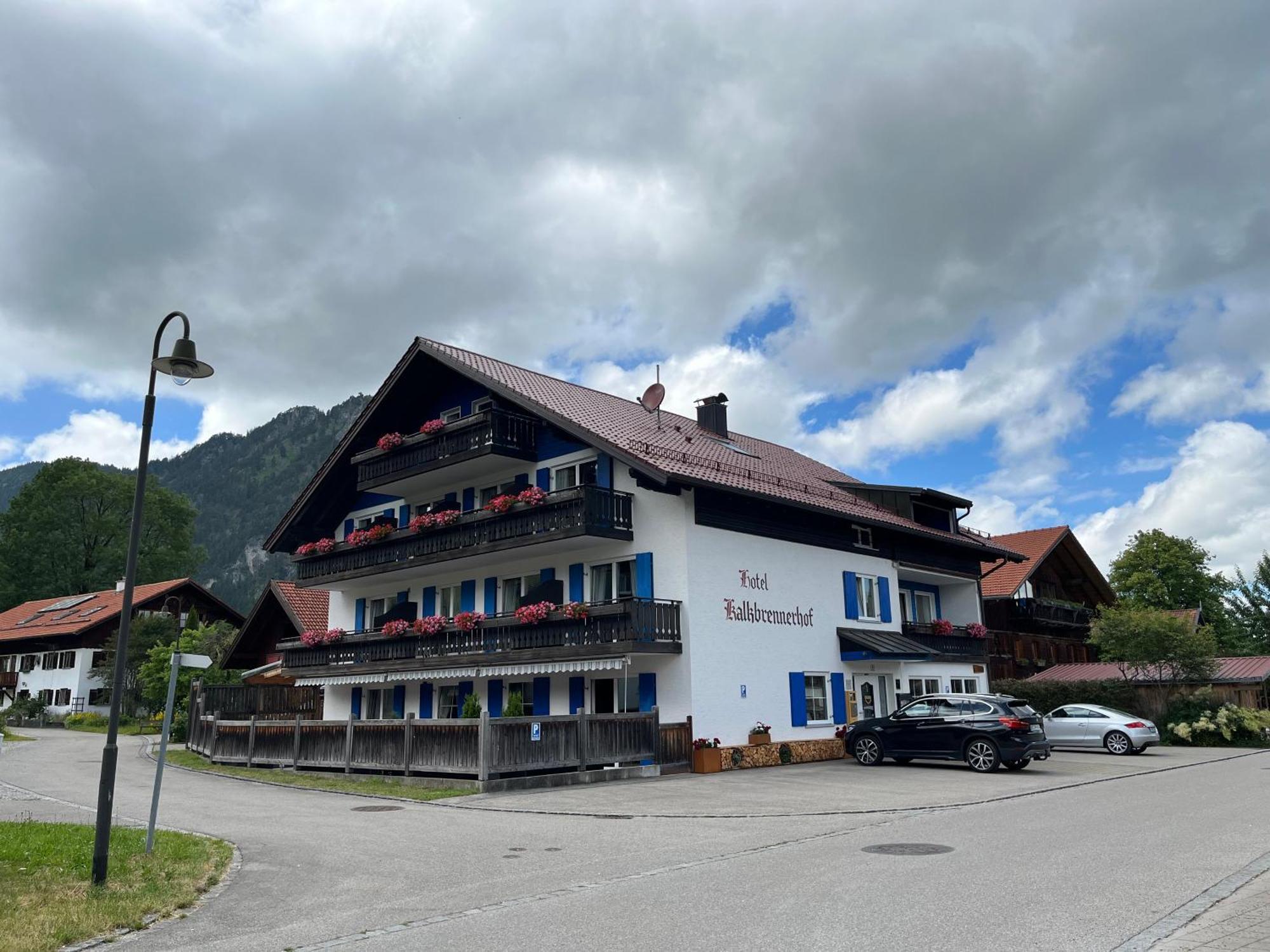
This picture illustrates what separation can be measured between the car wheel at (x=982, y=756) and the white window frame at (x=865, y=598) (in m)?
8.07

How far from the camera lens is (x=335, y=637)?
31359mm

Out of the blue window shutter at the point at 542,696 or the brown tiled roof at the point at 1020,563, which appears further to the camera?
the brown tiled roof at the point at 1020,563

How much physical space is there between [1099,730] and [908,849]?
20.3 metres

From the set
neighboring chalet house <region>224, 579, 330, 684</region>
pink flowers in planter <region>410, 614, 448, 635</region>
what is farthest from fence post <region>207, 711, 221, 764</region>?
neighboring chalet house <region>224, 579, 330, 684</region>

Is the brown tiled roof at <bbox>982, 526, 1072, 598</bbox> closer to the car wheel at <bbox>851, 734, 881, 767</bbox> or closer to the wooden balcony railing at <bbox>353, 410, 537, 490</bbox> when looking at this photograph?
the car wheel at <bbox>851, 734, 881, 767</bbox>

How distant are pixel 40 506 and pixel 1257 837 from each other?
81.6 meters

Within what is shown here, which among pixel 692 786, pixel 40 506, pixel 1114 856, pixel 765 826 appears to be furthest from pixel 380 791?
pixel 40 506

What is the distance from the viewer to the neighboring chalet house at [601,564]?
2464 cm

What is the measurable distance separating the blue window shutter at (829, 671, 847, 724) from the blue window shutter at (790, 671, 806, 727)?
1.49 meters

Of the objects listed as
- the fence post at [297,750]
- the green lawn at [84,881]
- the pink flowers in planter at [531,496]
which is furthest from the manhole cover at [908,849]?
the fence post at [297,750]

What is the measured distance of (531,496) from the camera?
25875 millimetres

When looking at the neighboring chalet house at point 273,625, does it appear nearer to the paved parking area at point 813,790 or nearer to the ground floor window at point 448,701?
the ground floor window at point 448,701

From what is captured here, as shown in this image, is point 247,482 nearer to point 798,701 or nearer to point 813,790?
point 798,701

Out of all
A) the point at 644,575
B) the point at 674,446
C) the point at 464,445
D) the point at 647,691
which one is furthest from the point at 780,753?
the point at 464,445
